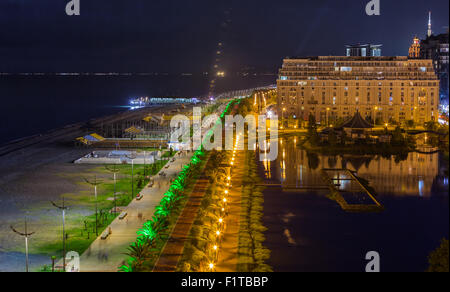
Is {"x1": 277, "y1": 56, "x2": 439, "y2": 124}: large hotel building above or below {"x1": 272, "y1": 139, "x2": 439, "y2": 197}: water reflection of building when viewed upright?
above

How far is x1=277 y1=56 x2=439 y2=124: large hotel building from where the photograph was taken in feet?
162

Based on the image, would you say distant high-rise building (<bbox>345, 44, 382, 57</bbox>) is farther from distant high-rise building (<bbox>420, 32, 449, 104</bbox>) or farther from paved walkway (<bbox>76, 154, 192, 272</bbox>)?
paved walkway (<bbox>76, 154, 192, 272</bbox>)

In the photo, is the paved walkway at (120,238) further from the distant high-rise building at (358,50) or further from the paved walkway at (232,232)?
the distant high-rise building at (358,50)

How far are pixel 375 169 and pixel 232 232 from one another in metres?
13.8

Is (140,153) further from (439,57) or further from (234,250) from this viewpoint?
(439,57)

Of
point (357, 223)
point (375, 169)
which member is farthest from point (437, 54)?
point (357, 223)

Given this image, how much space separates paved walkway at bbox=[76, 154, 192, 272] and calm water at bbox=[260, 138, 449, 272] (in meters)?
3.98

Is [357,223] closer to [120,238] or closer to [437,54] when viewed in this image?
[120,238]

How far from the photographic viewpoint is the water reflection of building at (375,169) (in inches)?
924

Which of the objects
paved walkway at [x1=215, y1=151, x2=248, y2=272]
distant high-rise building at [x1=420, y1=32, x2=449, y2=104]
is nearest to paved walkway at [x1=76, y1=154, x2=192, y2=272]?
paved walkway at [x1=215, y1=151, x2=248, y2=272]

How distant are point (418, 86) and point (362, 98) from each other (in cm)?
507

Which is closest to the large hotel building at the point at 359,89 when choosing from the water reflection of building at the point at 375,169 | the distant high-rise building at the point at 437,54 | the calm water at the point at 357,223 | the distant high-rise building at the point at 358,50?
the distant high-rise building at the point at 358,50

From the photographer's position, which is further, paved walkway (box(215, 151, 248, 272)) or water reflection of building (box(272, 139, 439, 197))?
water reflection of building (box(272, 139, 439, 197))

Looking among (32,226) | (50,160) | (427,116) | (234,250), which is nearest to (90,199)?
(32,226)
